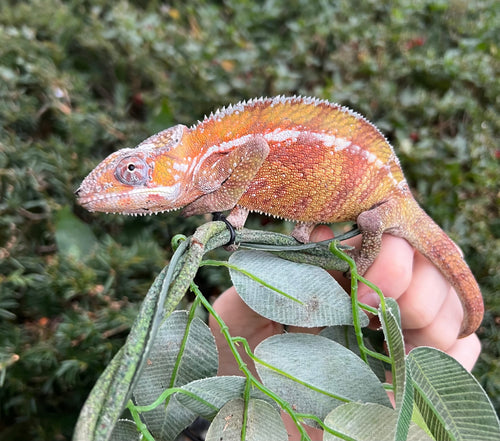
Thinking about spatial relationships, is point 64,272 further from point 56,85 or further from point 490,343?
point 490,343

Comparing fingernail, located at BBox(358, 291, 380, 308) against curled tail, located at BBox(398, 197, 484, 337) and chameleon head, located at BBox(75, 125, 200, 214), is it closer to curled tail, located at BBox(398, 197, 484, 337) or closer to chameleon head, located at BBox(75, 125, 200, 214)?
curled tail, located at BBox(398, 197, 484, 337)

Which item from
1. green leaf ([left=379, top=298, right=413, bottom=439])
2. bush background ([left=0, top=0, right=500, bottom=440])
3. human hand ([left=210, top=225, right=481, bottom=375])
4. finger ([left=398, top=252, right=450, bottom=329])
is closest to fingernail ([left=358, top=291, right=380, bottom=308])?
human hand ([left=210, top=225, right=481, bottom=375])

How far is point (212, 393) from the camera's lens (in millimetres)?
515

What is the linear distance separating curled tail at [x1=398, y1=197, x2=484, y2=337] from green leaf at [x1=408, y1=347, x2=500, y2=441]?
1.13ft

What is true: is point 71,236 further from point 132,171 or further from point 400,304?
point 400,304

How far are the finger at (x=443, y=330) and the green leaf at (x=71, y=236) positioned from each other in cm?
82

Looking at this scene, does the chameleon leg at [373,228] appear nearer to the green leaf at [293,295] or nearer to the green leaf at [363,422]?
the green leaf at [293,295]

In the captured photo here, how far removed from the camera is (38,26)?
5.87 ft

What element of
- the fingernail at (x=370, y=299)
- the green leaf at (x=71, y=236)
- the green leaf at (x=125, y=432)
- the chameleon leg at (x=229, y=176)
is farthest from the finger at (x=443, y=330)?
the green leaf at (x=71, y=236)

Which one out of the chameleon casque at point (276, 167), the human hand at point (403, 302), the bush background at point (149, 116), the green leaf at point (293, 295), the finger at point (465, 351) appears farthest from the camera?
the bush background at point (149, 116)

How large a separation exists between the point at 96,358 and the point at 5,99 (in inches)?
36.4

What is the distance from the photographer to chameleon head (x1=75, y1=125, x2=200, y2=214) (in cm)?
64

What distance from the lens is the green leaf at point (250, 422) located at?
0.51 metres

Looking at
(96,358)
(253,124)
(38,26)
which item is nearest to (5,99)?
(38,26)
